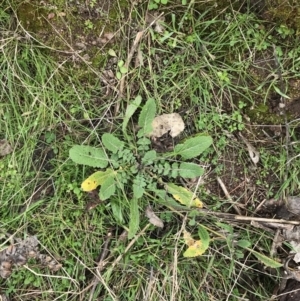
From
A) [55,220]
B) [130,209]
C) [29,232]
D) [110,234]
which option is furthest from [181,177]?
[29,232]

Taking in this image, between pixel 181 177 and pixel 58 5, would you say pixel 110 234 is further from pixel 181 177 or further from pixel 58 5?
pixel 58 5

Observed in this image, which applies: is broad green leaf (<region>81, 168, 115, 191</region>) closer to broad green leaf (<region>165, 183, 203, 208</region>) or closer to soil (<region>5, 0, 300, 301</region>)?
soil (<region>5, 0, 300, 301</region>)

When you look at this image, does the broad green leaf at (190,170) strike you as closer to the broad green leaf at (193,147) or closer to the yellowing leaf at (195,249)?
the broad green leaf at (193,147)

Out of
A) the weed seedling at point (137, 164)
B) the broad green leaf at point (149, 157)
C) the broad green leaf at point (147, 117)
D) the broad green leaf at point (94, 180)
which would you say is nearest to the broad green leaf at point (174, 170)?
the weed seedling at point (137, 164)

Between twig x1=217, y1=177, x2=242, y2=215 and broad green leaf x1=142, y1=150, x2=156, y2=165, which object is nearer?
broad green leaf x1=142, y1=150, x2=156, y2=165

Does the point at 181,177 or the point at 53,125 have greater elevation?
the point at 53,125

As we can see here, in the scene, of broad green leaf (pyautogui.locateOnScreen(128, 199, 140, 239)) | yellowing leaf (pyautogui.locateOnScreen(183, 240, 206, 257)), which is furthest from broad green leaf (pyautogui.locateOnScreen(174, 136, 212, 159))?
yellowing leaf (pyautogui.locateOnScreen(183, 240, 206, 257))

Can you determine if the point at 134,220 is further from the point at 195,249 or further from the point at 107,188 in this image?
the point at 195,249
